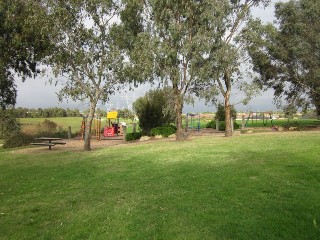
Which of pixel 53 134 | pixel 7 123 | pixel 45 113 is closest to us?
pixel 7 123

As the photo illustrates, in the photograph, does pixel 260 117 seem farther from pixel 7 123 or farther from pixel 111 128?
pixel 7 123

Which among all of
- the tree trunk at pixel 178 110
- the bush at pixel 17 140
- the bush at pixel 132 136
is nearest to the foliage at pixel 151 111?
the bush at pixel 132 136

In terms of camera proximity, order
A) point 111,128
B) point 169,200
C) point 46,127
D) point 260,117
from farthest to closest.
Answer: point 260,117
point 46,127
point 111,128
point 169,200

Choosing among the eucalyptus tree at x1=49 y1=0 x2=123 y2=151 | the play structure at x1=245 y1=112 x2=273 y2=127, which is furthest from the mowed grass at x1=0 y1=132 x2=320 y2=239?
the play structure at x1=245 y1=112 x2=273 y2=127

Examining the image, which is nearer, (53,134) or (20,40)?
(20,40)

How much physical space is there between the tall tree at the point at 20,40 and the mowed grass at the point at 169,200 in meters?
8.21

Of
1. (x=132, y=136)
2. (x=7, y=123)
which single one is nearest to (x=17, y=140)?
(x=7, y=123)

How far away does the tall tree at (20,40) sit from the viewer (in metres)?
17.0

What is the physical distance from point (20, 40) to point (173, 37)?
8702 mm

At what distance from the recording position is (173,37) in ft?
67.4

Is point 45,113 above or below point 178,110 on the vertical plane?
above

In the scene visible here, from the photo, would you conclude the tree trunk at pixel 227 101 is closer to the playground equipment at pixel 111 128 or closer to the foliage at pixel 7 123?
the playground equipment at pixel 111 128

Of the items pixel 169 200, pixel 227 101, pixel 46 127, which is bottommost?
pixel 169 200

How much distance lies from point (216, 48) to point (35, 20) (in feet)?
35.0
